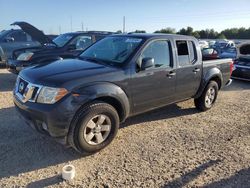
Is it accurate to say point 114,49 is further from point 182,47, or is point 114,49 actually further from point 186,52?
point 186,52

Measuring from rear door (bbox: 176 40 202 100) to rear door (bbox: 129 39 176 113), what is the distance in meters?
0.24

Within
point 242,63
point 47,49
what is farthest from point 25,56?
point 242,63

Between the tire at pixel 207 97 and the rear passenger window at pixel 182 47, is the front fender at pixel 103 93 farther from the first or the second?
the tire at pixel 207 97

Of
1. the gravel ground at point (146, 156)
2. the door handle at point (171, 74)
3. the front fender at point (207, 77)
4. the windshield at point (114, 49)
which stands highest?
the windshield at point (114, 49)

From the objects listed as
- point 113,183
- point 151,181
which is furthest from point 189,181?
point 113,183

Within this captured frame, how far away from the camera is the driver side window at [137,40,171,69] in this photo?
4611mm

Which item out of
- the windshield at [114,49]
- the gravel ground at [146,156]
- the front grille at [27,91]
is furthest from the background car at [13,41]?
the front grille at [27,91]

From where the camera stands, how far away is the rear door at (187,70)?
5.19 m

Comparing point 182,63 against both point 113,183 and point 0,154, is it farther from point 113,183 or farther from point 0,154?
point 0,154

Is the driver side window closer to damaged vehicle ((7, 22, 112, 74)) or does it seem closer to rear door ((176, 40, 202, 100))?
rear door ((176, 40, 202, 100))

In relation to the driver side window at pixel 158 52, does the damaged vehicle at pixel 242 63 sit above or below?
below

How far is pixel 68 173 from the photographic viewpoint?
324cm

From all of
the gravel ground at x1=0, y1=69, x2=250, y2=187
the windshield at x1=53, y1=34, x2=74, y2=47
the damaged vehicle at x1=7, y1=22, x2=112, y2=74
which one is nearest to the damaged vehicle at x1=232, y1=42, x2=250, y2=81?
the gravel ground at x1=0, y1=69, x2=250, y2=187

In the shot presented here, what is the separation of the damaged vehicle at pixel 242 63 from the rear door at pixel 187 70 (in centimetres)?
526
